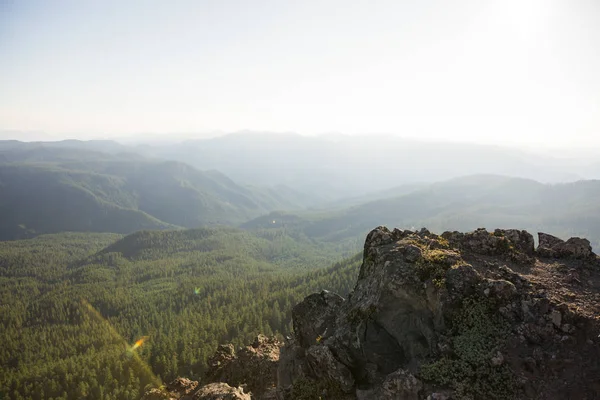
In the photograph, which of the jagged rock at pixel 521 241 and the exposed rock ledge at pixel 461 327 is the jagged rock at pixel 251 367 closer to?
the exposed rock ledge at pixel 461 327

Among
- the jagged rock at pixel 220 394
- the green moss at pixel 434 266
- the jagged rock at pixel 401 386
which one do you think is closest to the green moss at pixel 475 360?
the jagged rock at pixel 401 386

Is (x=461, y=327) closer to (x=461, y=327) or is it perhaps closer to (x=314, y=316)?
(x=461, y=327)

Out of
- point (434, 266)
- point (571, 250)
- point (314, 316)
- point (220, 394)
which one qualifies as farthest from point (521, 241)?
point (220, 394)

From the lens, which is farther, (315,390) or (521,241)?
(521,241)

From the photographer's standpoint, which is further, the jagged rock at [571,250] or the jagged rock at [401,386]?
the jagged rock at [571,250]

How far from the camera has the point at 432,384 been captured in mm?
17359

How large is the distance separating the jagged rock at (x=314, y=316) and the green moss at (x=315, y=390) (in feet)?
13.9

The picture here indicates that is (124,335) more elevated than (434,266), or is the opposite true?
(434,266)

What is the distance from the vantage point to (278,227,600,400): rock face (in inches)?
650

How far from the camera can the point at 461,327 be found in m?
18.6

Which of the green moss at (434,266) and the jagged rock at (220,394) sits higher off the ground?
the green moss at (434,266)

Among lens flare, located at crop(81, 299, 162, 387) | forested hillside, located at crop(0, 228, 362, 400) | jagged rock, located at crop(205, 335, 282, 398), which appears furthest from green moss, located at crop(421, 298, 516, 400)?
lens flare, located at crop(81, 299, 162, 387)

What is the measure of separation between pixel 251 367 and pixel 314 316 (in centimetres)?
1491

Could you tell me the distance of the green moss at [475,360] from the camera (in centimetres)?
1638
